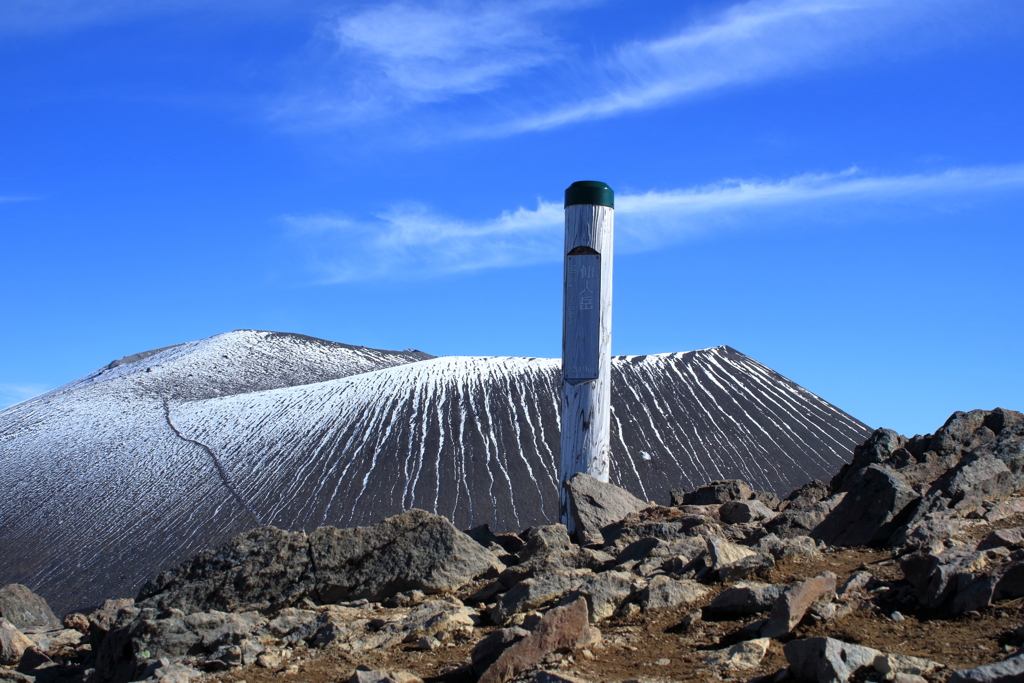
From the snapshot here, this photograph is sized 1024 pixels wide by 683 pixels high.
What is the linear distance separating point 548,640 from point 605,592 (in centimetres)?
66

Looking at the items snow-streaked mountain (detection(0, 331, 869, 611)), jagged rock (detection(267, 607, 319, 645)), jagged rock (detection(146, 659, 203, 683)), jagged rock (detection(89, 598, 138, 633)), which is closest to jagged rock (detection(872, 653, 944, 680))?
jagged rock (detection(267, 607, 319, 645))

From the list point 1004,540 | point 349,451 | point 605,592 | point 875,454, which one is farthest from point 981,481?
point 349,451

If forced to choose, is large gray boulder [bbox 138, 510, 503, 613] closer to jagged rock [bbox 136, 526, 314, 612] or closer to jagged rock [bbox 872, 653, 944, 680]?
jagged rock [bbox 136, 526, 314, 612]

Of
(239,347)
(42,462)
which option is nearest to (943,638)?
(42,462)

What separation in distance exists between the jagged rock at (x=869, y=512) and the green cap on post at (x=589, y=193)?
3342 millimetres

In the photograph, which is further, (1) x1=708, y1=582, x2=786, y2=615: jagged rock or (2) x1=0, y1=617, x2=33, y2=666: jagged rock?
(2) x1=0, y1=617, x2=33, y2=666: jagged rock

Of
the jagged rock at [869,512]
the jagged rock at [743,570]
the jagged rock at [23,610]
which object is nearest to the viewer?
the jagged rock at [743,570]

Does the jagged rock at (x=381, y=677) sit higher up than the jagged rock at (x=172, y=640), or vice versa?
the jagged rock at (x=381, y=677)

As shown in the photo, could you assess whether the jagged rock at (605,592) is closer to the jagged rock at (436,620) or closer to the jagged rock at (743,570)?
the jagged rock at (743,570)

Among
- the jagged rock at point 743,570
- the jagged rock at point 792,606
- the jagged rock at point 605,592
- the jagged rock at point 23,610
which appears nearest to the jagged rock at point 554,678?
the jagged rock at point 605,592

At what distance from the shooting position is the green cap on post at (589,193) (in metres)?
8.02

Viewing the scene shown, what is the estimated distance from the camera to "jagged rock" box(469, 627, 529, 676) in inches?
171

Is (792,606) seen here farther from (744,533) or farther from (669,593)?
(744,533)

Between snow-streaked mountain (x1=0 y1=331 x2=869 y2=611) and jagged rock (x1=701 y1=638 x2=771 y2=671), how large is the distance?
11985 mm
